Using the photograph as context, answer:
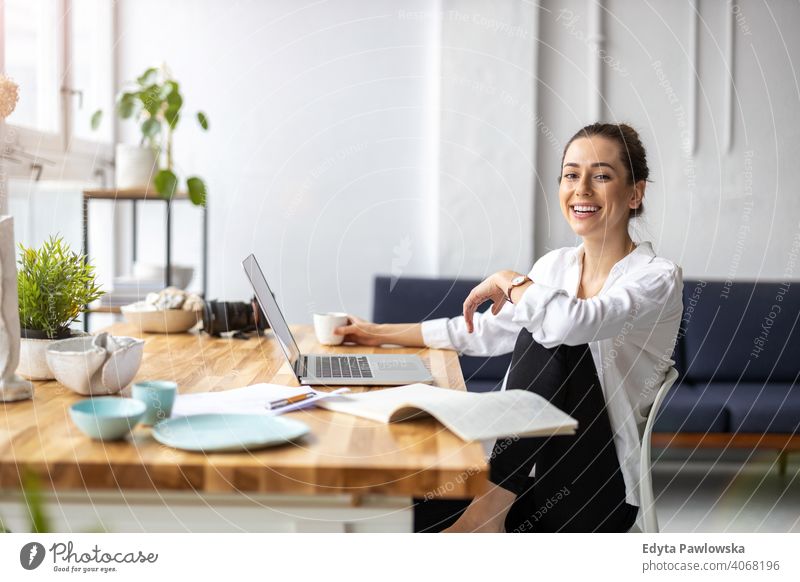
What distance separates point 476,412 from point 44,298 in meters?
0.63

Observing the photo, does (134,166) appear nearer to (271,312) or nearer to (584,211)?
(271,312)

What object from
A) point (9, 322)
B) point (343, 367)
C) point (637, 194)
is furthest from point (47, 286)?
point (637, 194)

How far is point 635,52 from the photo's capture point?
2590mm

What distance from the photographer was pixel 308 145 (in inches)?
106

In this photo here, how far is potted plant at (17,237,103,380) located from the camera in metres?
1.04

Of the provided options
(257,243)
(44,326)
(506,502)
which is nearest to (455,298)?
(257,243)

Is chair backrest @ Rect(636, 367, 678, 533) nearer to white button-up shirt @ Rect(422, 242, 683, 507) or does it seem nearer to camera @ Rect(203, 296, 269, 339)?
white button-up shirt @ Rect(422, 242, 683, 507)

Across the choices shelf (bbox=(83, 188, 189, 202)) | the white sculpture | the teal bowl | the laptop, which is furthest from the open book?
shelf (bbox=(83, 188, 189, 202))

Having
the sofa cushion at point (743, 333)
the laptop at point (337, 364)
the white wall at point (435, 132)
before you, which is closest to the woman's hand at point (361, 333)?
the laptop at point (337, 364)

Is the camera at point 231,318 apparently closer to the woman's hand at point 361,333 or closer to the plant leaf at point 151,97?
the woman's hand at point 361,333

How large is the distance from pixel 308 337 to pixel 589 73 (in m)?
1.54
